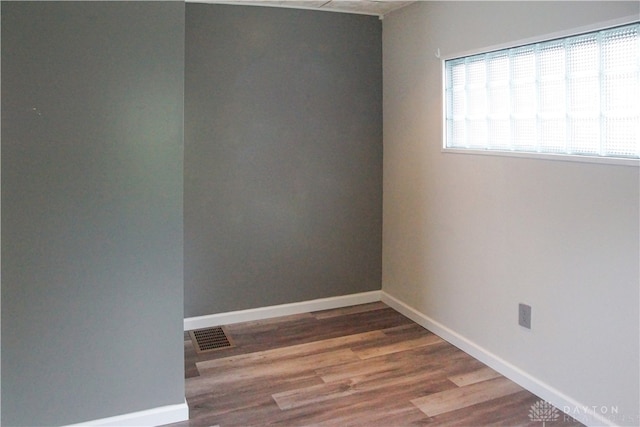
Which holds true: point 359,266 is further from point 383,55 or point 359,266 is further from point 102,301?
point 102,301

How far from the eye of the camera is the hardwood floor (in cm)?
251

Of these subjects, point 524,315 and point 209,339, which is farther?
point 209,339

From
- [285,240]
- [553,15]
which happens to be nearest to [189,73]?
[285,240]

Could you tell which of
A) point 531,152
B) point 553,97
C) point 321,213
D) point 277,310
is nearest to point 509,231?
point 531,152

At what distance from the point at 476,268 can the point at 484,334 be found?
388 millimetres

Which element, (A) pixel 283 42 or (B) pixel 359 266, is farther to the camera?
(B) pixel 359 266

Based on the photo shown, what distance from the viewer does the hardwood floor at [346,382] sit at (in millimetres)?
2508

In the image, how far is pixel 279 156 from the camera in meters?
3.76

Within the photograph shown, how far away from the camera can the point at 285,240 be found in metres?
3.84

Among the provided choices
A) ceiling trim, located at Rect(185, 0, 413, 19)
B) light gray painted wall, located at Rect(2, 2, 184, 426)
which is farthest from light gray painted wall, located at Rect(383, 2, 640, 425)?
light gray painted wall, located at Rect(2, 2, 184, 426)

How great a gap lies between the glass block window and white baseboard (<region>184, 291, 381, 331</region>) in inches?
57.3

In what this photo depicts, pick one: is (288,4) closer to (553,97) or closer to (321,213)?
(321,213)

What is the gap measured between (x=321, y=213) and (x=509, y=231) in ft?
4.90

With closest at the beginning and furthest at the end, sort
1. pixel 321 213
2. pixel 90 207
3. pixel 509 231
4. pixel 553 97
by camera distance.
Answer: pixel 90 207
pixel 553 97
pixel 509 231
pixel 321 213
